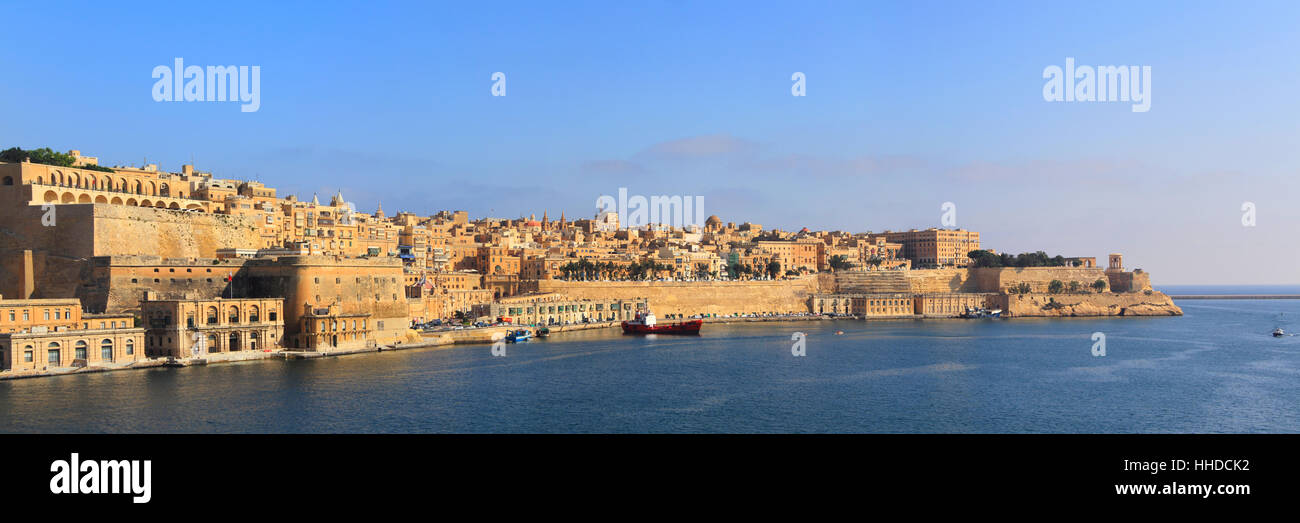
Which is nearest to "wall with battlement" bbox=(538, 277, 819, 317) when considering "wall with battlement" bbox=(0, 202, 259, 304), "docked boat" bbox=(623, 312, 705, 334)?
"docked boat" bbox=(623, 312, 705, 334)

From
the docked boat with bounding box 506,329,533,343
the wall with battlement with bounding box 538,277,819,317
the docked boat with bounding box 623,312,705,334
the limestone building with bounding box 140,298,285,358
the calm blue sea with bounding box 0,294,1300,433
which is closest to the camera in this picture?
the calm blue sea with bounding box 0,294,1300,433

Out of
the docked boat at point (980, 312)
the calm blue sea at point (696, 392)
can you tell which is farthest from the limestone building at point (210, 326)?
the docked boat at point (980, 312)

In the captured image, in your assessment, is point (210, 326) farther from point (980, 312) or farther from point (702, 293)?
point (980, 312)

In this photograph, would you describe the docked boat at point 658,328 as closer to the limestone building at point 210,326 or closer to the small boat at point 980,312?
the limestone building at point 210,326

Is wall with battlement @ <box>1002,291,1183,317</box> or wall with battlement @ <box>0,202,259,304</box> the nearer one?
wall with battlement @ <box>0,202,259,304</box>

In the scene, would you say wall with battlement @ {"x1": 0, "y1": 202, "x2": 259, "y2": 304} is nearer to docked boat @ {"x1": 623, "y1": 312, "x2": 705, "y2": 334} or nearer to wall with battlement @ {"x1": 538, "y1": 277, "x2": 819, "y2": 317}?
docked boat @ {"x1": 623, "y1": 312, "x2": 705, "y2": 334}
